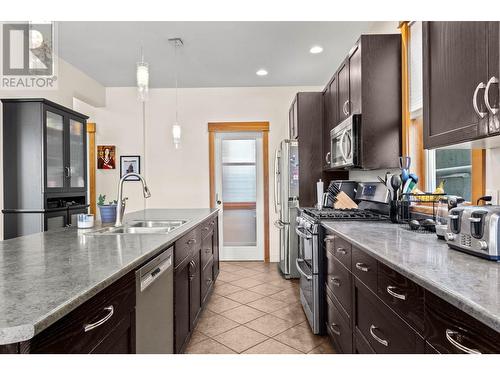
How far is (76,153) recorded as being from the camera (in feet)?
13.4

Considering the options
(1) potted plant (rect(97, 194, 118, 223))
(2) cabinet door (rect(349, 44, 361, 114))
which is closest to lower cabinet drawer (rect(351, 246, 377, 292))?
(2) cabinet door (rect(349, 44, 361, 114))

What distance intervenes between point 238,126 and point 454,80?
3.91 meters

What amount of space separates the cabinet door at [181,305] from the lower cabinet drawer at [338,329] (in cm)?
99

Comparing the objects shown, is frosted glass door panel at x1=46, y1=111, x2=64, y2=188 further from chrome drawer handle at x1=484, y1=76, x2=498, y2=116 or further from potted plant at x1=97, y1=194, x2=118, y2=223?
chrome drawer handle at x1=484, y1=76, x2=498, y2=116

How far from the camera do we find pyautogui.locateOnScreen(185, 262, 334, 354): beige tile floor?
2.38m

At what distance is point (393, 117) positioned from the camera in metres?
2.58

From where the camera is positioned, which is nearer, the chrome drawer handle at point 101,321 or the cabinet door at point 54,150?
the chrome drawer handle at point 101,321

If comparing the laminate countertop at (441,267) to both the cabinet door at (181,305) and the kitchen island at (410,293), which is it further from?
the cabinet door at (181,305)

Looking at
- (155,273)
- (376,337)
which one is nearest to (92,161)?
(155,273)

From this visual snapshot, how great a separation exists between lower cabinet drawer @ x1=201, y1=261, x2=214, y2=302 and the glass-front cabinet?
1.88 m

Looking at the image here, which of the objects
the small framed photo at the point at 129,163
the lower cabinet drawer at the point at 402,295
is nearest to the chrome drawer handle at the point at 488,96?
the lower cabinet drawer at the point at 402,295

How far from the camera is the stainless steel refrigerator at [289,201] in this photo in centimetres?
423

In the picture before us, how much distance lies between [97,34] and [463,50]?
10.9ft
